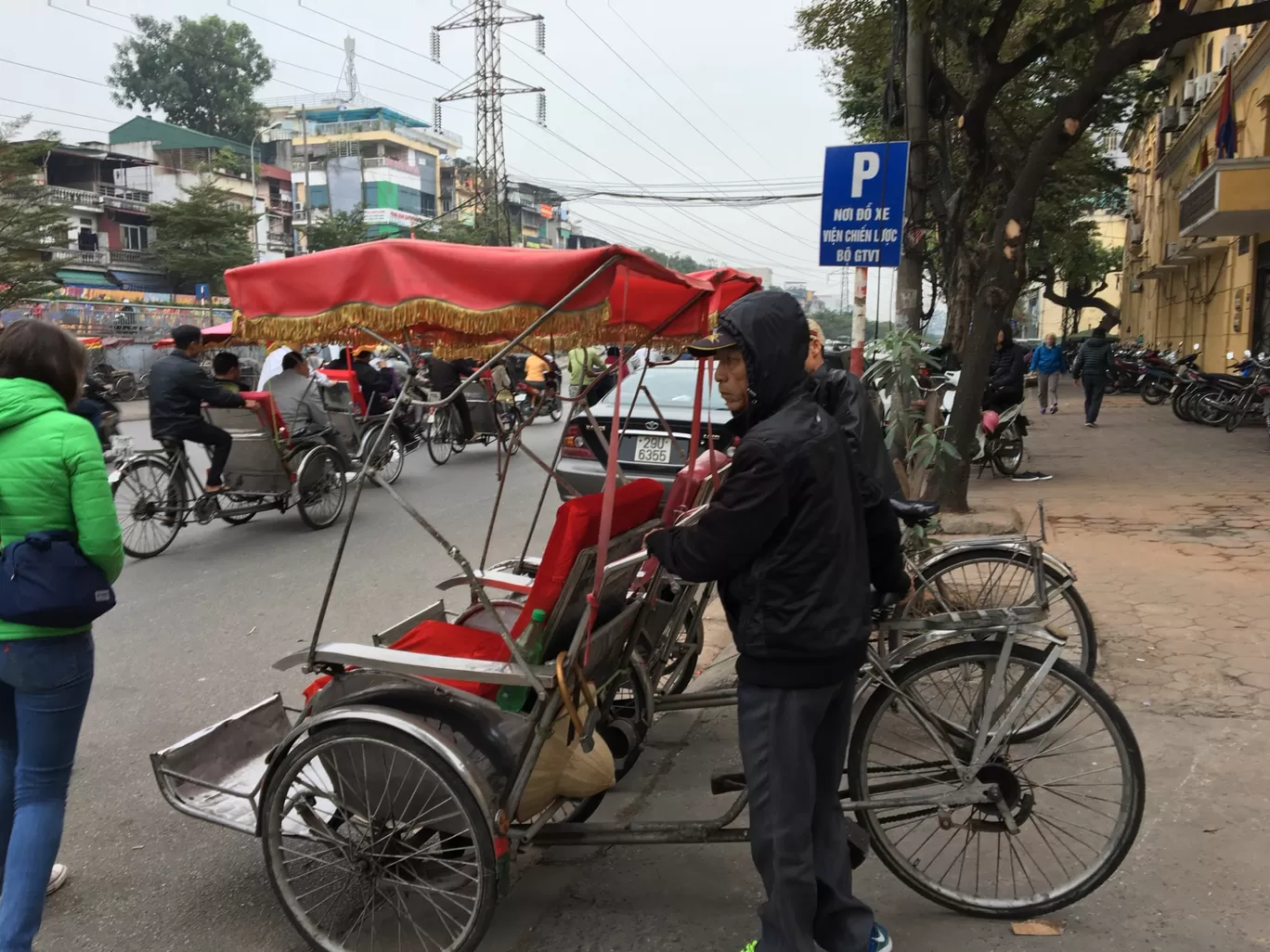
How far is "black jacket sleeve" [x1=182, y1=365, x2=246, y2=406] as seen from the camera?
7.45 metres

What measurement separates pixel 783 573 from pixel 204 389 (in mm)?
6505

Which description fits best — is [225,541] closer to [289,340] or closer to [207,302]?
[289,340]

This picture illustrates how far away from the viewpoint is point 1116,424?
55.1ft

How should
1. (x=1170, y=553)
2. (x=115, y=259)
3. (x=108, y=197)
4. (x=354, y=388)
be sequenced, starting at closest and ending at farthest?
(x=1170, y=553) < (x=354, y=388) < (x=115, y=259) < (x=108, y=197)

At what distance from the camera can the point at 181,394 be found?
7484 millimetres

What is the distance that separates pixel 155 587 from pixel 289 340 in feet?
14.2

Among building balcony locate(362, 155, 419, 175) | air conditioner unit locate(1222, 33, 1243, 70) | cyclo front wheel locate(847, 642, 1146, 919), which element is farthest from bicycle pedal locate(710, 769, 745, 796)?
building balcony locate(362, 155, 419, 175)

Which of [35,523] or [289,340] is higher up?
[289,340]

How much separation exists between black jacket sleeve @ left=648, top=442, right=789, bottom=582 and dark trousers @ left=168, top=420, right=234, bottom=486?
21.0 ft

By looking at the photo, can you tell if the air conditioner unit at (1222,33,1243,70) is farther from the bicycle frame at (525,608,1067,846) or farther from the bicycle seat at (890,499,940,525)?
the bicycle frame at (525,608,1067,846)

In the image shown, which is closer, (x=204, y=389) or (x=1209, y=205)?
(x=204, y=389)

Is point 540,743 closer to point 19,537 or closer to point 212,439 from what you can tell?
point 19,537


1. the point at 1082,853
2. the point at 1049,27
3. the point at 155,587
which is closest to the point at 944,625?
the point at 1082,853

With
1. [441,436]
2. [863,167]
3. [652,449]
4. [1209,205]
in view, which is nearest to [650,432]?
[652,449]
